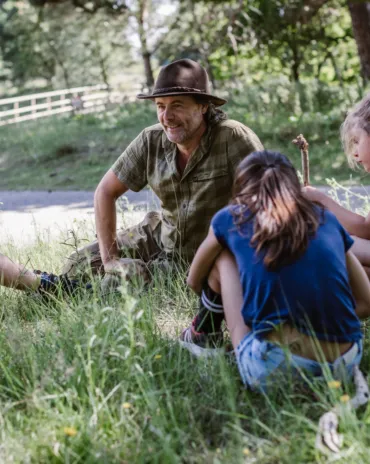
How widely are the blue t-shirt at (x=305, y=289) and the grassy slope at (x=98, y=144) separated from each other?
259 inches

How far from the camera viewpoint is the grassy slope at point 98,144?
33.5 feet

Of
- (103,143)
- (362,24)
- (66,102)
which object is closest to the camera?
(362,24)

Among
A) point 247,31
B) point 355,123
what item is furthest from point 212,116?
point 247,31

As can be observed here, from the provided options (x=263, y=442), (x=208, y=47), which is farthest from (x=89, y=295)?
(x=208, y=47)

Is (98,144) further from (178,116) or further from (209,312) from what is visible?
(209,312)

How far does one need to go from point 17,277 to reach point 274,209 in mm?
2042

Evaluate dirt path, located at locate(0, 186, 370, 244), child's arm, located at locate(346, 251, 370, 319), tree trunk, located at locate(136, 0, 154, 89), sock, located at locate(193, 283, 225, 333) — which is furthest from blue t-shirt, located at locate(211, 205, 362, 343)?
tree trunk, located at locate(136, 0, 154, 89)

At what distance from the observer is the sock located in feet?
9.43

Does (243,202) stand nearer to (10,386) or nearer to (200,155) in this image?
(10,386)

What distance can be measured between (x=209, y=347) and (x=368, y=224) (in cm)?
98

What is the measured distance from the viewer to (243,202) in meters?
2.50

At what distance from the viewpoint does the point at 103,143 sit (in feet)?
42.8

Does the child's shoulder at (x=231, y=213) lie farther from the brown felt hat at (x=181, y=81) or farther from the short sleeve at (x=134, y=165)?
the short sleeve at (x=134, y=165)

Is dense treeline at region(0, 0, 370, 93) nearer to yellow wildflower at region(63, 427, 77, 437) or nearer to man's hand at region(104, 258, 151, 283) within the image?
man's hand at region(104, 258, 151, 283)
